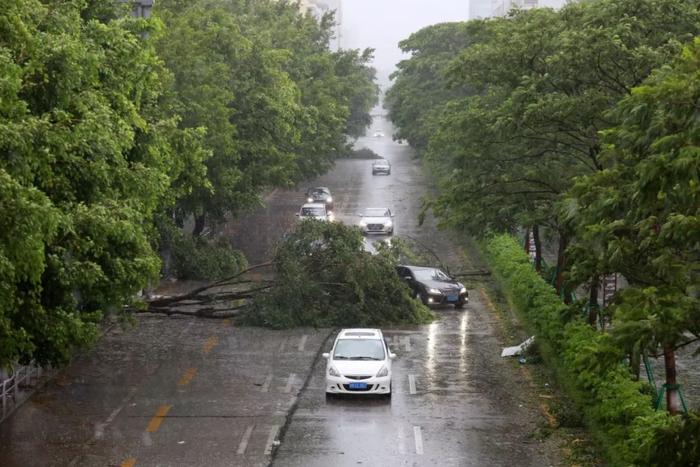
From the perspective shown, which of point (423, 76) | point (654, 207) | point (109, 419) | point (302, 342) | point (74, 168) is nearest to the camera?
point (654, 207)

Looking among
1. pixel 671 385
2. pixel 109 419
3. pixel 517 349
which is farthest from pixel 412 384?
pixel 671 385

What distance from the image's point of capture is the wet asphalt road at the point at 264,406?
20.6 m

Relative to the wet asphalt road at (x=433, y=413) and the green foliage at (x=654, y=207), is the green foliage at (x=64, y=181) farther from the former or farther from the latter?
the green foliage at (x=654, y=207)

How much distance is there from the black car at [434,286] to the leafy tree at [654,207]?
2206 cm

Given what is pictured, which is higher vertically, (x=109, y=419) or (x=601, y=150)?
(x=601, y=150)

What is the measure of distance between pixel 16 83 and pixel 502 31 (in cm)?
1948

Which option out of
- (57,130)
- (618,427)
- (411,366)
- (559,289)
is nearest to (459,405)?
(411,366)

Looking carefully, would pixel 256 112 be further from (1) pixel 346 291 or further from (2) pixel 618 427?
(2) pixel 618 427

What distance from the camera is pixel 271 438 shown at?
70.9 ft

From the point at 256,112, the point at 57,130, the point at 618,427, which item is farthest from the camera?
the point at 256,112

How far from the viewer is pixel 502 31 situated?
32.1 m

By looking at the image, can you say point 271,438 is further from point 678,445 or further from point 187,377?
point 678,445

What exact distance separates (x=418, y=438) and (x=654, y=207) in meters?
10.1

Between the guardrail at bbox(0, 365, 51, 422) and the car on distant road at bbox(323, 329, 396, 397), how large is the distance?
6.52m
